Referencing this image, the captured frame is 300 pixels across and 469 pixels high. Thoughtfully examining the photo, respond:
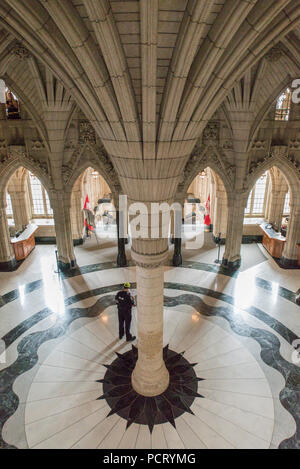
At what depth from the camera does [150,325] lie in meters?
6.72

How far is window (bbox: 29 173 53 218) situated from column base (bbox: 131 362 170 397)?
12465 mm

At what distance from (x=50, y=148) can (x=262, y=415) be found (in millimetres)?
10439

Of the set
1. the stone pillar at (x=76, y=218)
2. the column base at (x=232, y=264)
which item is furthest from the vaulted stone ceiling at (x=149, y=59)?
the stone pillar at (x=76, y=218)

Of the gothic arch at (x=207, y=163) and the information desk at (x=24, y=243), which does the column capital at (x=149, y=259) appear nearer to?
the gothic arch at (x=207, y=163)

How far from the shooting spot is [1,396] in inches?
284

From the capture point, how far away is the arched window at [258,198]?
58.1 feet

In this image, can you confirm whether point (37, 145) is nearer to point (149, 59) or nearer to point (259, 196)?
point (149, 59)

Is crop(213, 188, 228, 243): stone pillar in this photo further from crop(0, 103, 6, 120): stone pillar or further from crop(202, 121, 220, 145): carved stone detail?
crop(0, 103, 6, 120): stone pillar

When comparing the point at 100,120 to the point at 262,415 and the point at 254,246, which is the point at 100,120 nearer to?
the point at 262,415

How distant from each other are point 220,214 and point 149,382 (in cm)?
1086

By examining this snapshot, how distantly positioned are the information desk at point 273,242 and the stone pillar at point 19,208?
1191cm

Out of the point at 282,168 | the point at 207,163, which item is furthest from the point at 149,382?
the point at 282,168

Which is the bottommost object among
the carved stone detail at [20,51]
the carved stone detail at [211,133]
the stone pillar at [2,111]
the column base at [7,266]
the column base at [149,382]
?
the column base at [149,382]

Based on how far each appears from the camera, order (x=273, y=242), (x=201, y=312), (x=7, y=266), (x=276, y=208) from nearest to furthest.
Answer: (x=201, y=312), (x=7, y=266), (x=273, y=242), (x=276, y=208)
